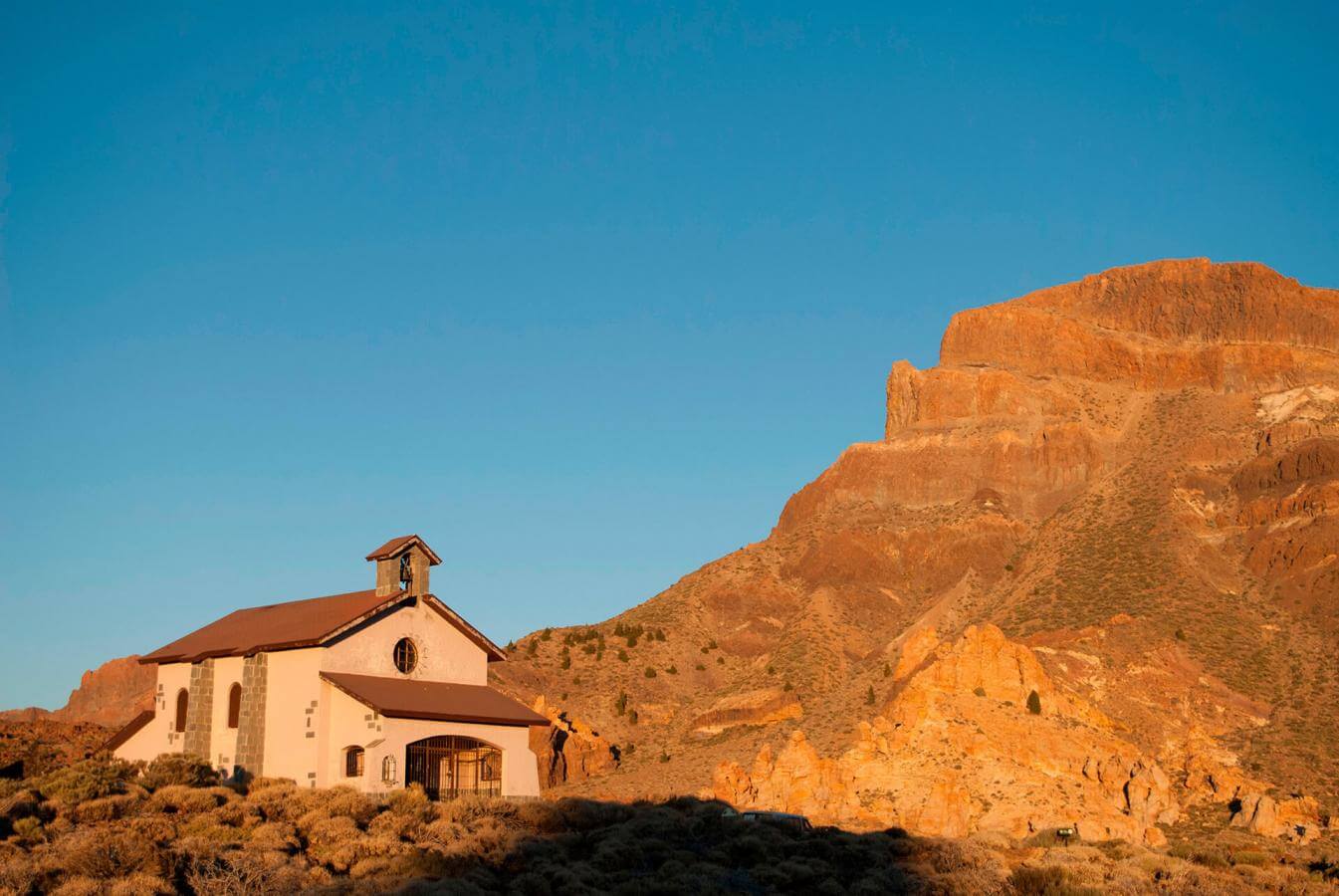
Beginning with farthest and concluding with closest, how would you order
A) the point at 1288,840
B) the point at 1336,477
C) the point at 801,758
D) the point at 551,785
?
1. the point at 1336,477
2. the point at 551,785
3. the point at 801,758
4. the point at 1288,840

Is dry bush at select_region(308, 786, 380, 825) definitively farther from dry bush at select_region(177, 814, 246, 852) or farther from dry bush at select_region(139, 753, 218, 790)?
dry bush at select_region(139, 753, 218, 790)

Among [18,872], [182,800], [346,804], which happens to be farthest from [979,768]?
[18,872]

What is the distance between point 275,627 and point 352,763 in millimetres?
5786

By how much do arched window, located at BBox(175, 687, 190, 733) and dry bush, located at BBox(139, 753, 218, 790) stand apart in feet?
15.8

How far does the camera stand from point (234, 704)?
35.7 m

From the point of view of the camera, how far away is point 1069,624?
78000 mm

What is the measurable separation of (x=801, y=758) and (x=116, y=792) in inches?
1491

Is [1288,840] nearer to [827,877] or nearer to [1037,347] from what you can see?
[827,877]

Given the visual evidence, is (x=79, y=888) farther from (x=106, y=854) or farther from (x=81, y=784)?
(x=81, y=784)

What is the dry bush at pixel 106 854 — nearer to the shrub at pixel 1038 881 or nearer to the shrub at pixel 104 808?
the shrub at pixel 104 808

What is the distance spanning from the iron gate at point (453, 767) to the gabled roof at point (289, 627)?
3653 mm

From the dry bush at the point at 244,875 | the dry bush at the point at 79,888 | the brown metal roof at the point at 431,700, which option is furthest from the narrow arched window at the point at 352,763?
the dry bush at the point at 79,888

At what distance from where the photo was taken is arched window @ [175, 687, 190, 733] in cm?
3725

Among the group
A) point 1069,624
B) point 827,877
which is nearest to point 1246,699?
point 1069,624
